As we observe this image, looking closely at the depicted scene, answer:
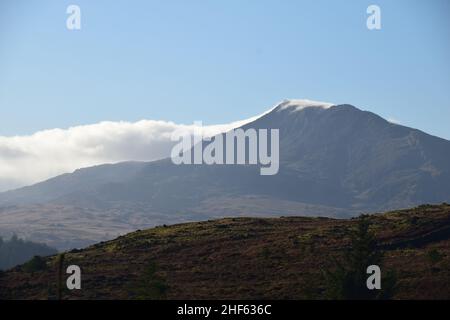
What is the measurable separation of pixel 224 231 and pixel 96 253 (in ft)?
64.0

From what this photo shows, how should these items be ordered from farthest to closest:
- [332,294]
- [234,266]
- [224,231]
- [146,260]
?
[224,231] → [146,260] → [234,266] → [332,294]

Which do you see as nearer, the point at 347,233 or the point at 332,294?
the point at 332,294

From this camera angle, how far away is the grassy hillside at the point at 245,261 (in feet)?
244

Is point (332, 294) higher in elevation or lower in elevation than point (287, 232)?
lower

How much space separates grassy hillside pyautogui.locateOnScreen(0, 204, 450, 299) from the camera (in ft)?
244

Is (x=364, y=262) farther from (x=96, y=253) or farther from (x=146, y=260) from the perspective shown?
(x=96, y=253)

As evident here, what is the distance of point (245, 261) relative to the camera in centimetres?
9019

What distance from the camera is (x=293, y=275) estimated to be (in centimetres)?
8100

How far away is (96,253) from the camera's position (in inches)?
4048
